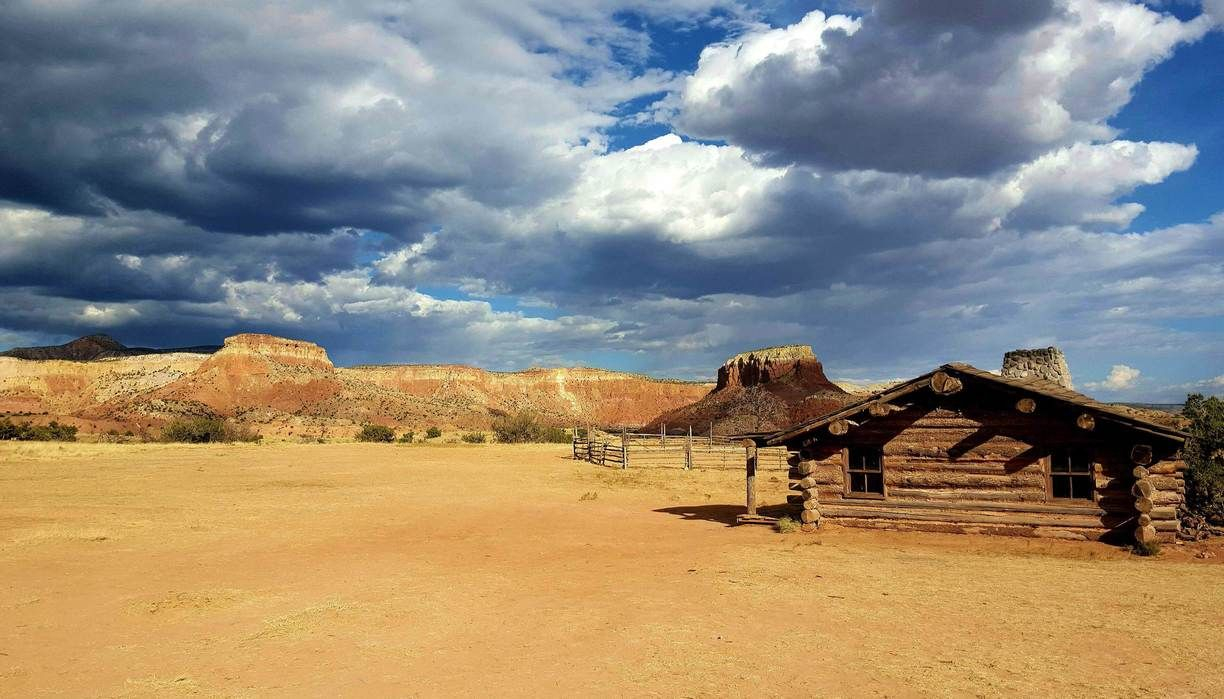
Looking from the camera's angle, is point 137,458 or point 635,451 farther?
point 635,451

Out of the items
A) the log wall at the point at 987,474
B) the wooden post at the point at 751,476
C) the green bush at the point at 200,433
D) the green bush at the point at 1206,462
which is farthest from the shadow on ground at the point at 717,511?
the green bush at the point at 200,433

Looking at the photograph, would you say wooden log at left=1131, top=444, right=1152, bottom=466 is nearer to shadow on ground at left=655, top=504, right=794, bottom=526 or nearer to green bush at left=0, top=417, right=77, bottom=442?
shadow on ground at left=655, top=504, right=794, bottom=526

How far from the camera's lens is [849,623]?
27.5ft

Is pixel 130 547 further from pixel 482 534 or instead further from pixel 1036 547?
pixel 1036 547

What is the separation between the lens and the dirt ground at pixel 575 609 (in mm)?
6766

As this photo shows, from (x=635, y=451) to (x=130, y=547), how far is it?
29.2m

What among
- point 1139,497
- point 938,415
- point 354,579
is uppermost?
point 938,415

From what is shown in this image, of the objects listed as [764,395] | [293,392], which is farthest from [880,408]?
[293,392]

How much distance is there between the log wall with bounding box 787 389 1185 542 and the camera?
12320 mm

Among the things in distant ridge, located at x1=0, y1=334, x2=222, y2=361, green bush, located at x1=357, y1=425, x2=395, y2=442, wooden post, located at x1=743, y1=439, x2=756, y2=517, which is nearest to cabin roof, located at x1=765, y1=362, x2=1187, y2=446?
wooden post, located at x1=743, y1=439, x2=756, y2=517

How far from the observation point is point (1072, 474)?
12.9 meters

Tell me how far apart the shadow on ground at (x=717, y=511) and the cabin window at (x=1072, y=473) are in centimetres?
558

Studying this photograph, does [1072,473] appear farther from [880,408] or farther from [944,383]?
[880,408]

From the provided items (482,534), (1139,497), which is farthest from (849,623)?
(482,534)
